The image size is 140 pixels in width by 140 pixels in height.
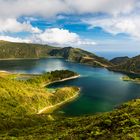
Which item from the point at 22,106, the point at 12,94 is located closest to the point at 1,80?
the point at 12,94

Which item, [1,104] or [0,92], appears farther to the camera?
[0,92]

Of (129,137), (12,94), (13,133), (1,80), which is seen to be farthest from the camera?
(1,80)

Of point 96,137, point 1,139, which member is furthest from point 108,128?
point 1,139

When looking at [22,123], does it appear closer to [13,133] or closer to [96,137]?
[13,133]

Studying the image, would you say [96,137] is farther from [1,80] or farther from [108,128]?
[1,80]

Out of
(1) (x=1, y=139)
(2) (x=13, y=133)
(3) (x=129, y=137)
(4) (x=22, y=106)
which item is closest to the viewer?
(3) (x=129, y=137)

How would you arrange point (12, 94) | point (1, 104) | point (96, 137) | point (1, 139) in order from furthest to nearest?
point (12, 94) → point (1, 104) → point (1, 139) → point (96, 137)

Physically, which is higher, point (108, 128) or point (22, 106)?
point (108, 128)

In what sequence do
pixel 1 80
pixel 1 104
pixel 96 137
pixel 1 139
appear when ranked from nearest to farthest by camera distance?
pixel 96 137
pixel 1 139
pixel 1 104
pixel 1 80

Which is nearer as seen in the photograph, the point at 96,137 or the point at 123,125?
the point at 96,137
